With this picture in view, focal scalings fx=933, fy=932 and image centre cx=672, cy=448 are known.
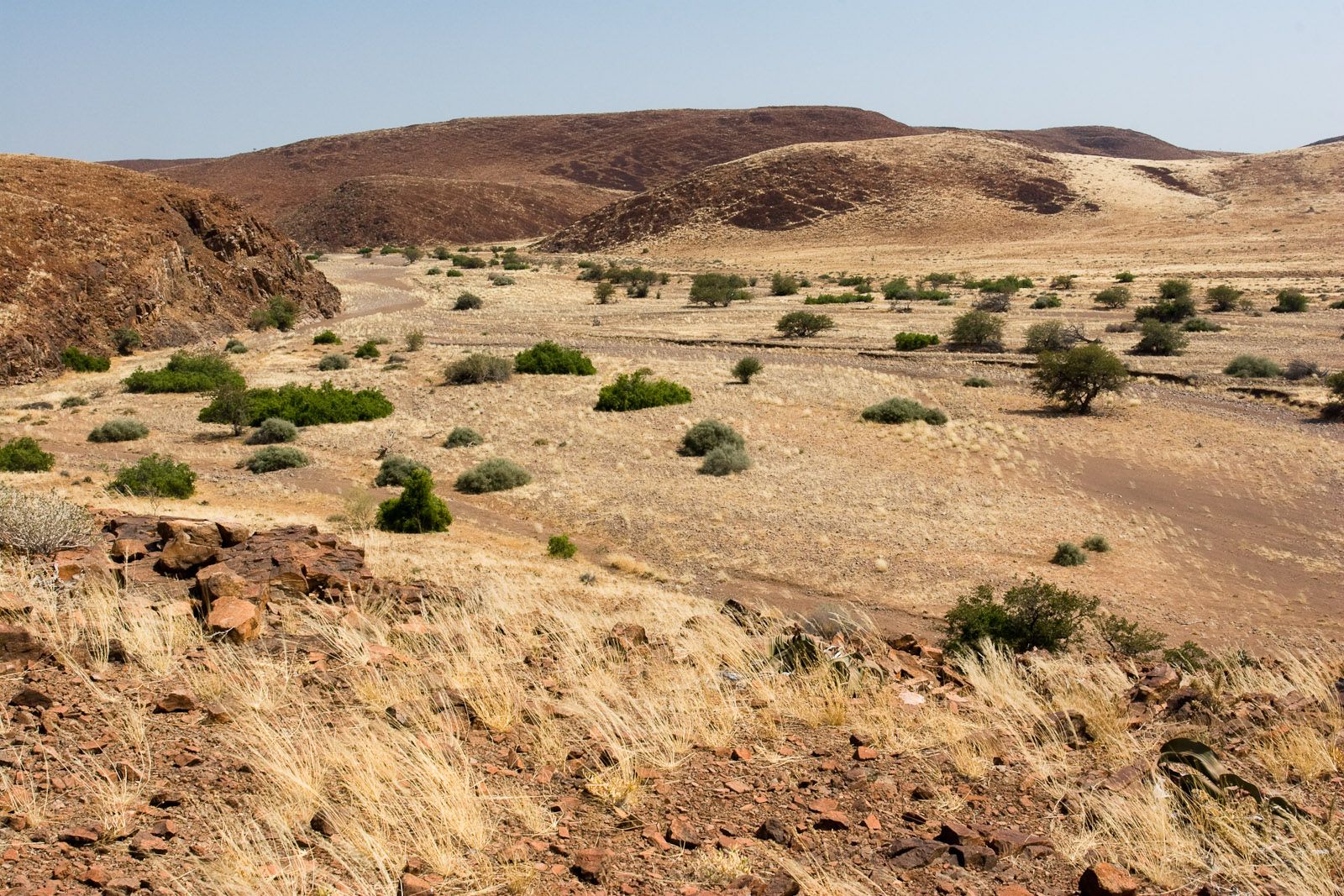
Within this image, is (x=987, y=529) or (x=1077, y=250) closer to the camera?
(x=987, y=529)

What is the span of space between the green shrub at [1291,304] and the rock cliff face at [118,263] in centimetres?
4401

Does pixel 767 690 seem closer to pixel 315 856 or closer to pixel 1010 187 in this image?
pixel 315 856

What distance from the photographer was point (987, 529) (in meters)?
16.2

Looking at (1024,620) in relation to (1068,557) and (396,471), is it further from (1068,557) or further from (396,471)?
(396,471)

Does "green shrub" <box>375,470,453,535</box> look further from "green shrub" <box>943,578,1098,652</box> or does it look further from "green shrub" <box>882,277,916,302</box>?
"green shrub" <box>882,277,916,302</box>

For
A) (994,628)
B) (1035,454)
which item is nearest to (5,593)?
(994,628)

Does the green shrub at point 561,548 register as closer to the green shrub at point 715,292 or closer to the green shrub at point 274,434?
the green shrub at point 274,434

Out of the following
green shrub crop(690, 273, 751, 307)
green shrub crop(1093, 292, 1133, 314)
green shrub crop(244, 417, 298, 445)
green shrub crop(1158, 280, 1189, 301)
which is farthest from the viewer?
green shrub crop(690, 273, 751, 307)

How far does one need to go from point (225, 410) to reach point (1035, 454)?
19543 mm

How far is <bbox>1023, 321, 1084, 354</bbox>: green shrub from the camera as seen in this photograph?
3350 cm

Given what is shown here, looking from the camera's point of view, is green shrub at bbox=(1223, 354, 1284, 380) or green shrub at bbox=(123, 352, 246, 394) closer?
green shrub at bbox=(123, 352, 246, 394)

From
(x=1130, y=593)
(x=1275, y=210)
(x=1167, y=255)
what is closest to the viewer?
(x=1130, y=593)

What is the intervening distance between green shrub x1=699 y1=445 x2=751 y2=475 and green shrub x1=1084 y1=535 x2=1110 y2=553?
6.98 metres

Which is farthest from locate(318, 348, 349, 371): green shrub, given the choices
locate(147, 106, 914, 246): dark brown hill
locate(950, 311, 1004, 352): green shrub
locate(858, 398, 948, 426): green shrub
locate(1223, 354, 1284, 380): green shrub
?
locate(147, 106, 914, 246): dark brown hill
